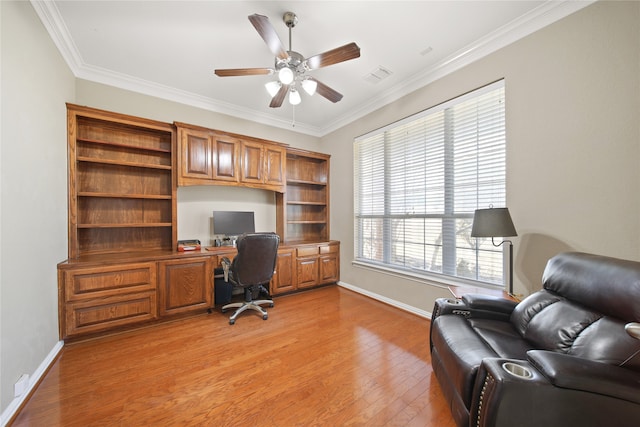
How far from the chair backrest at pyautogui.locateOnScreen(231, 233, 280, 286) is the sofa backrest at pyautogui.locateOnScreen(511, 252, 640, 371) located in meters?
2.34

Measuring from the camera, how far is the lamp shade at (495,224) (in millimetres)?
1851

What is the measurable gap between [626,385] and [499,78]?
2472mm

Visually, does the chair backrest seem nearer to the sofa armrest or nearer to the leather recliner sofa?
the leather recliner sofa

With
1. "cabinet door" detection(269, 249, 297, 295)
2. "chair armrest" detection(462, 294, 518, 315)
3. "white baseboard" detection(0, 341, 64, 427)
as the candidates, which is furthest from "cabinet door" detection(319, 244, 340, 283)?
"white baseboard" detection(0, 341, 64, 427)

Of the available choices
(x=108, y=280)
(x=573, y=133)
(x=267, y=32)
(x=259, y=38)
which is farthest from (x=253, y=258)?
(x=573, y=133)

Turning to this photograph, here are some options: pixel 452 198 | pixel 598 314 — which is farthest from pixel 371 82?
pixel 598 314

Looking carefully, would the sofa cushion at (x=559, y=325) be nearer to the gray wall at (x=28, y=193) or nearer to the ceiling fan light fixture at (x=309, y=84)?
the ceiling fan light fixture at (x=309, y=84)

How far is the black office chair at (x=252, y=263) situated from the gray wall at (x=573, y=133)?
2.51 meters

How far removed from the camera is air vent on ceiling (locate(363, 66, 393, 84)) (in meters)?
2.81

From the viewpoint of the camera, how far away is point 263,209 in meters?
4.12

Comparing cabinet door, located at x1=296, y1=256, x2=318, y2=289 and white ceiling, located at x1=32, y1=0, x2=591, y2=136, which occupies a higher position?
white ceiling, located at x1=32, y1=0, x2=591, y2=136

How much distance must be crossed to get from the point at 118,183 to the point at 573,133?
4.65m

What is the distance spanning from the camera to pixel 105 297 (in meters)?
2.39

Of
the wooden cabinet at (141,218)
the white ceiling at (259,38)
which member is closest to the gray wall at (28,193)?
the wooden cabinet at (141,218)
